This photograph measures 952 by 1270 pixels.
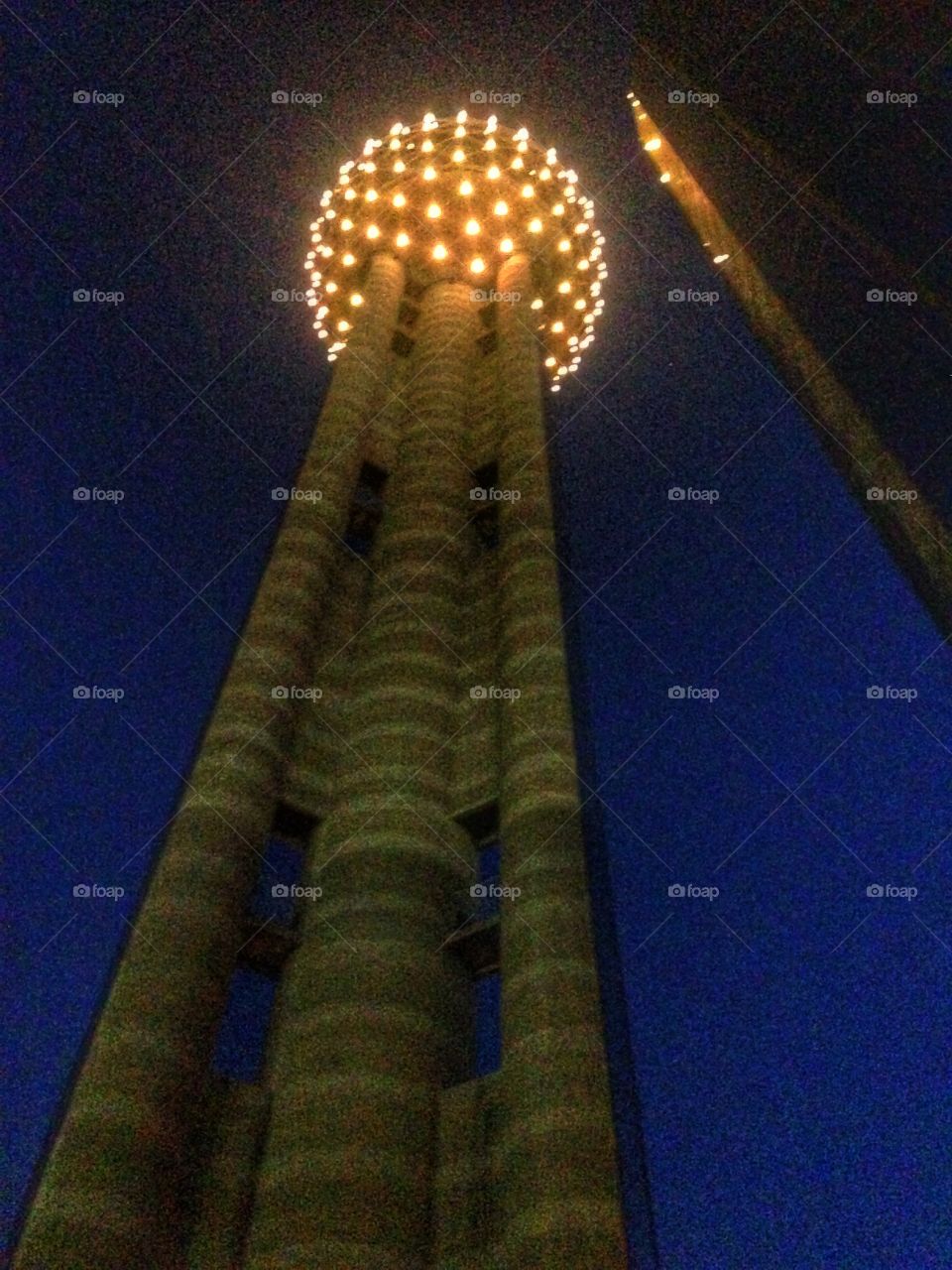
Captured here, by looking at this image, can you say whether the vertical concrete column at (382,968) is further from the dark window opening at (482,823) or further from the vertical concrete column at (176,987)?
the vertical concrete column at (176,987)

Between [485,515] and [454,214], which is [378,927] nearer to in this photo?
[485,515]

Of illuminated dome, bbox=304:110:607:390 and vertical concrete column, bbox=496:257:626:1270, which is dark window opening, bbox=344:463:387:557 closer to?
vertical concrete column, bbox=496:257:626:1270

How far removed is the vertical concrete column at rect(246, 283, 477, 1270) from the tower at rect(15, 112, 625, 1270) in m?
0.05

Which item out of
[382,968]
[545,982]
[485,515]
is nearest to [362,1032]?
[382,968]

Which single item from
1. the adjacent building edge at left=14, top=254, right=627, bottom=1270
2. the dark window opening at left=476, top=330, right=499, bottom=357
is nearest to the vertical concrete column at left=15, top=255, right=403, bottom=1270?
the adjacent building edge at left=14, top=254, right=627, bottom=1270

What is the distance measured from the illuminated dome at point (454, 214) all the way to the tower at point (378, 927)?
526 inches

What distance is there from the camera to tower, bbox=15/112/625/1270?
16.7 metres

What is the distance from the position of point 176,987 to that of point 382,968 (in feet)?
14.7

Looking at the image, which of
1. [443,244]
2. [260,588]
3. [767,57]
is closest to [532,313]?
[443,244]

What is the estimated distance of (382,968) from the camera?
2130 cm

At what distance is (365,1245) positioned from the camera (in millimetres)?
16891

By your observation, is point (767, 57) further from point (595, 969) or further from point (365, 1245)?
point (365, 1245)

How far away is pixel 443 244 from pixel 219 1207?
43065mm

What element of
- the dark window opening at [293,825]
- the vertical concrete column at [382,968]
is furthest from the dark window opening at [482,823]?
the dark window opening at [293,825]
